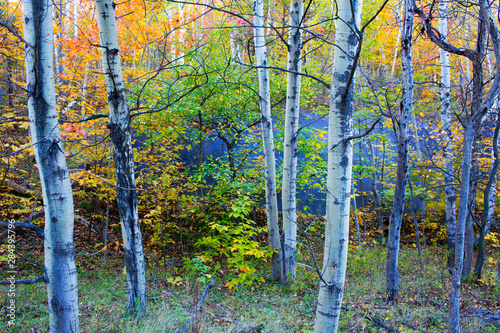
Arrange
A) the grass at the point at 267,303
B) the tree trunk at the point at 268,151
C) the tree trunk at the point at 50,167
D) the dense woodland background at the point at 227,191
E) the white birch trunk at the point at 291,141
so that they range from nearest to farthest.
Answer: the tree trunk at the point at 50,167 < the dense woodland background at the point at 227,191 < the grass at the point at 267,303 < the white birch trunk at the point at 291,141 < the tree trunk at the point at 268,151

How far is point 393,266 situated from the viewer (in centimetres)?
471

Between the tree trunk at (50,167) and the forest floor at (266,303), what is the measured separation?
23.0 inches

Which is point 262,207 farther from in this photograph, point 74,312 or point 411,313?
point 74,312

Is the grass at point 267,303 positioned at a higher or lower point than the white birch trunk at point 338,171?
lower

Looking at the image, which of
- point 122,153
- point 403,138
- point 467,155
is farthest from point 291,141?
point 122,153

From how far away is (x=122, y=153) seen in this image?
3.50 m

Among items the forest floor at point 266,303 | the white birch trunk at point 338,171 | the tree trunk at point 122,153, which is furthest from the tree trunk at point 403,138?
the tree trunk at point 122,153

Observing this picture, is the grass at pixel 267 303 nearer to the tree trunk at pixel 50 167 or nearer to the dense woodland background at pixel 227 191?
the dense woodland background at pixel 227 191

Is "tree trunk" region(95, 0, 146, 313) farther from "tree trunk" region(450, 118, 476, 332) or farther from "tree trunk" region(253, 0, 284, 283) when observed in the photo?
"tree trunk" region(450, 118, 476, 332)

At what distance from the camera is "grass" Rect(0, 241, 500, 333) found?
3627mm

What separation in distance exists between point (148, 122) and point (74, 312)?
456 cm

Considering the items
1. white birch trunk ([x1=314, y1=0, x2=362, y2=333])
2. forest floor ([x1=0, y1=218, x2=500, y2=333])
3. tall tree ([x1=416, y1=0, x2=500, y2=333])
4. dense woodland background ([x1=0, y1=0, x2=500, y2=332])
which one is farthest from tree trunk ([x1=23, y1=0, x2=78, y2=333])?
tall tree ([x1=416, y1=0, x2=500, y2=333])

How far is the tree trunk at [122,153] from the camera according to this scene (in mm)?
3383

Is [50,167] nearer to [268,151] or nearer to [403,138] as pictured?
[268,151]
